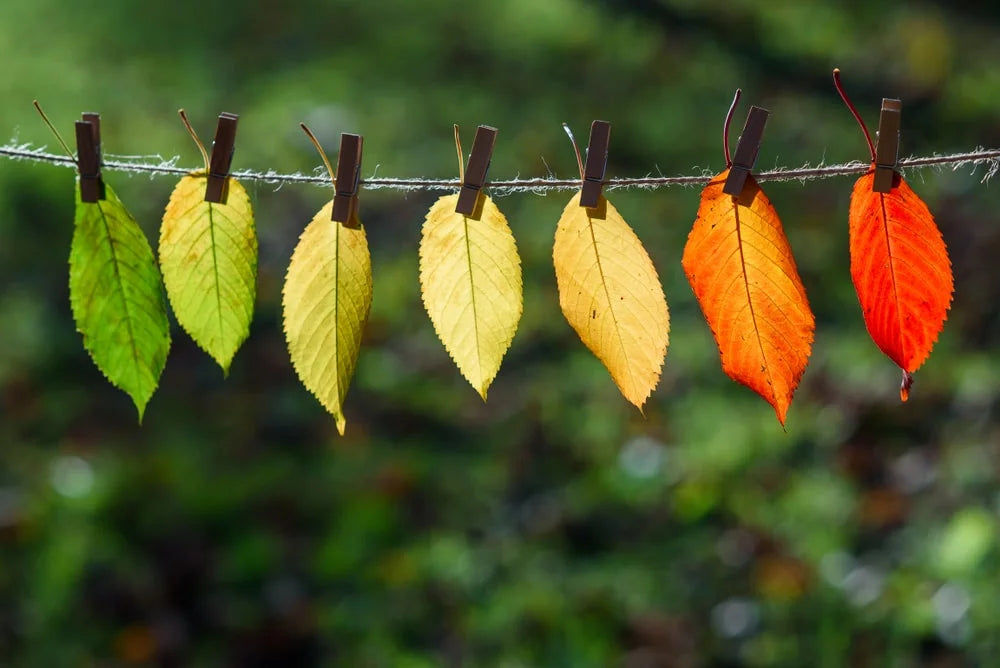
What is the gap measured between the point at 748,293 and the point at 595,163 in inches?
6.7

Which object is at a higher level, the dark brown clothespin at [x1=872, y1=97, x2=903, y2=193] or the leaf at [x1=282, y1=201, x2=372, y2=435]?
the dark brown clothespin at [x1=872, y1=97, x2=903, y2=193]

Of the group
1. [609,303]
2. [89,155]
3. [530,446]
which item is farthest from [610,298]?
[530,446]

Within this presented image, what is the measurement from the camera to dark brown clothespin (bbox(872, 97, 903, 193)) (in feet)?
2.34

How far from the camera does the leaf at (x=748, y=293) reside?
757mm

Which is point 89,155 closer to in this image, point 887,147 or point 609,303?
point 609,303

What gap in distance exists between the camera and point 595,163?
2.47 ft

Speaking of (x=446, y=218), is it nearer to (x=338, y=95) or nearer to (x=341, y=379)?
(x=341, y=379)

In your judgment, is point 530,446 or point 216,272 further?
point 530,446

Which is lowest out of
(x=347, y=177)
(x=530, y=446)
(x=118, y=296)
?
(x=530, y=446)

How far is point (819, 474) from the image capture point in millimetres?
2451

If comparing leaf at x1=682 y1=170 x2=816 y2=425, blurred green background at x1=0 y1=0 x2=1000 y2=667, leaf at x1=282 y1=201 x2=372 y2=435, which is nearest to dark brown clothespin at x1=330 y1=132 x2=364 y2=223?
leaf at x1=282 y1=201 x2=372 y2=435

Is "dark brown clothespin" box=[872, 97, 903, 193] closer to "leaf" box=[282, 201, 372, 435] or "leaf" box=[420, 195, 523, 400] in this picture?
"leaf" box=[420, 195, 523, 400]

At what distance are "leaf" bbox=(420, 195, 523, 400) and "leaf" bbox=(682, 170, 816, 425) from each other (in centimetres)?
16

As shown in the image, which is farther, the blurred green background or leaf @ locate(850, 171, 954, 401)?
the blurred green background
